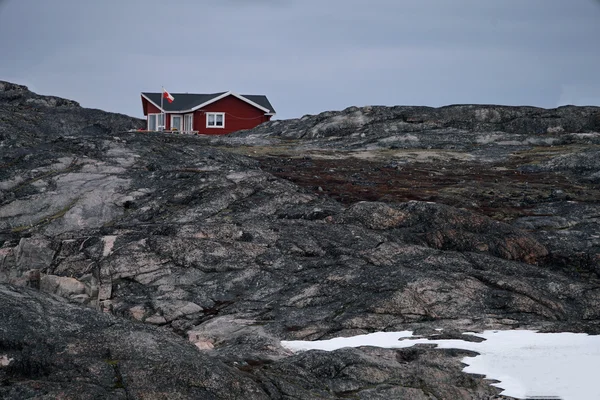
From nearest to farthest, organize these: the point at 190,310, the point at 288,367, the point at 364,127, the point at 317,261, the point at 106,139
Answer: the point at 288,367
the point at 190,310
the point at 317,261
the point at 106,139
the point at 364,127

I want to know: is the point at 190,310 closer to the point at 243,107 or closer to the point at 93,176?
the point at 93,176

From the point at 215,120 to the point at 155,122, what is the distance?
32.2 ft

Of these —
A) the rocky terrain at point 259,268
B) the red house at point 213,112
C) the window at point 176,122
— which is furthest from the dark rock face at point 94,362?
the window at point 176,122

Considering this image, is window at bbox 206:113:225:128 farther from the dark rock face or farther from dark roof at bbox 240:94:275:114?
the dark rock face

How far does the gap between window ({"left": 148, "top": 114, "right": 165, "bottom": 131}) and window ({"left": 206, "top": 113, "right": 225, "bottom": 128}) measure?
7.32m

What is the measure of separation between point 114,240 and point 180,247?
2.47 metres

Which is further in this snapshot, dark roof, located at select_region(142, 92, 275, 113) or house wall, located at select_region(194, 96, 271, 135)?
dark roof, located at select_region(142, 92, 275, 113)

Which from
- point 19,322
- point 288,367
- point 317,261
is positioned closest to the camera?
point 19,322

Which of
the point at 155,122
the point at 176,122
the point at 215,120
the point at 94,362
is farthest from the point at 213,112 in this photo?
the point at 94,362

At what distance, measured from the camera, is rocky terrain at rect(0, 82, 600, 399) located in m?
12.2

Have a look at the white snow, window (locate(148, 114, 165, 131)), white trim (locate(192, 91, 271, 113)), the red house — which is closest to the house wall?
the red house

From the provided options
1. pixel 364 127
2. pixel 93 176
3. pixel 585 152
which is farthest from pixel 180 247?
pixel 364 127

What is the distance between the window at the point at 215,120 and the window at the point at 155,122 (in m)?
7.32

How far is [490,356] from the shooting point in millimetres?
16062
